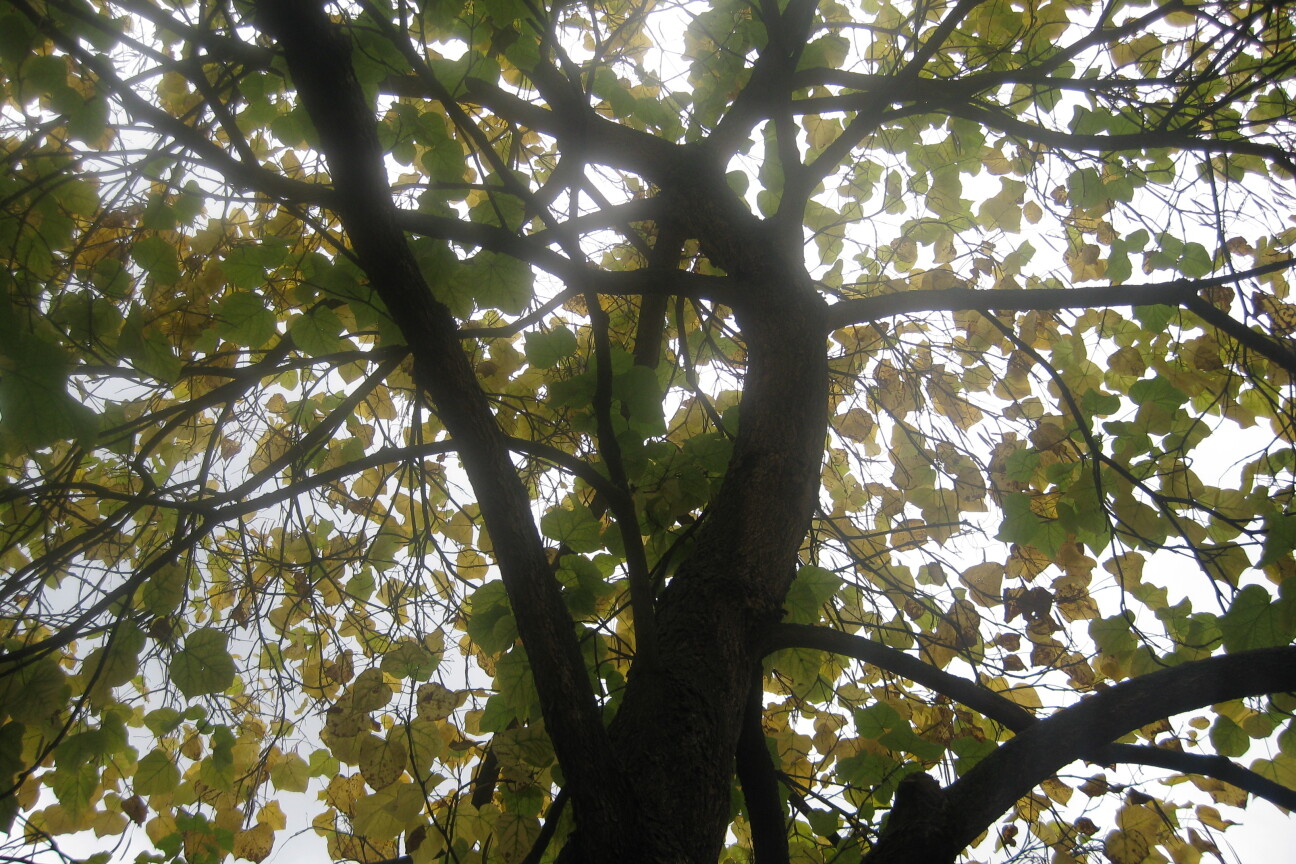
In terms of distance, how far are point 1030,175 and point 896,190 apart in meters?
0.50

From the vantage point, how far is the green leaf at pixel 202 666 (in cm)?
175

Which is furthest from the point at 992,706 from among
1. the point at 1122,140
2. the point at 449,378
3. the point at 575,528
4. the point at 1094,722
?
the point at 1122,140

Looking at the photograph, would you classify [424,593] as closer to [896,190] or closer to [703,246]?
[703,246]

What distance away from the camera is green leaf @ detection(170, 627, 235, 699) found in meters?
1.75

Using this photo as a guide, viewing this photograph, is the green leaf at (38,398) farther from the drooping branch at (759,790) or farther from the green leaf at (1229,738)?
the green leaf at (1229,738)

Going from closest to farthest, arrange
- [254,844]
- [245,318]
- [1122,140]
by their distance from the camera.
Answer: [245,318] → [1122,140] → [254,844]

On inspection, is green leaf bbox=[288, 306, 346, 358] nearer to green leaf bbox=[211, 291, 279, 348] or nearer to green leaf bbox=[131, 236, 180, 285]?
green leaf bbox=[211, 291, 279, 348]

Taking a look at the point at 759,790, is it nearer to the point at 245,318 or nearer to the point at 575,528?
the point at 575,528

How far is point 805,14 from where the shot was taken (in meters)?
2.14

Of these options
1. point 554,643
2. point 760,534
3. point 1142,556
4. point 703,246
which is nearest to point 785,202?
point 703,246

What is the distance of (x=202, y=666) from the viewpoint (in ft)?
5.80

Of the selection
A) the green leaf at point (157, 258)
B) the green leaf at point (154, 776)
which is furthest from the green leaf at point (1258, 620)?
the green leaf at point (154, 776)

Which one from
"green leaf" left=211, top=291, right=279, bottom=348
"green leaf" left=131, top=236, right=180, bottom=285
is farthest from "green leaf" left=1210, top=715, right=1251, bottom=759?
"green leaf" left=131, top=236, right=180, bottom=285

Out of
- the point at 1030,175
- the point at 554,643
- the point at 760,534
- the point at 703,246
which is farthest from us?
the point at 1030,175
